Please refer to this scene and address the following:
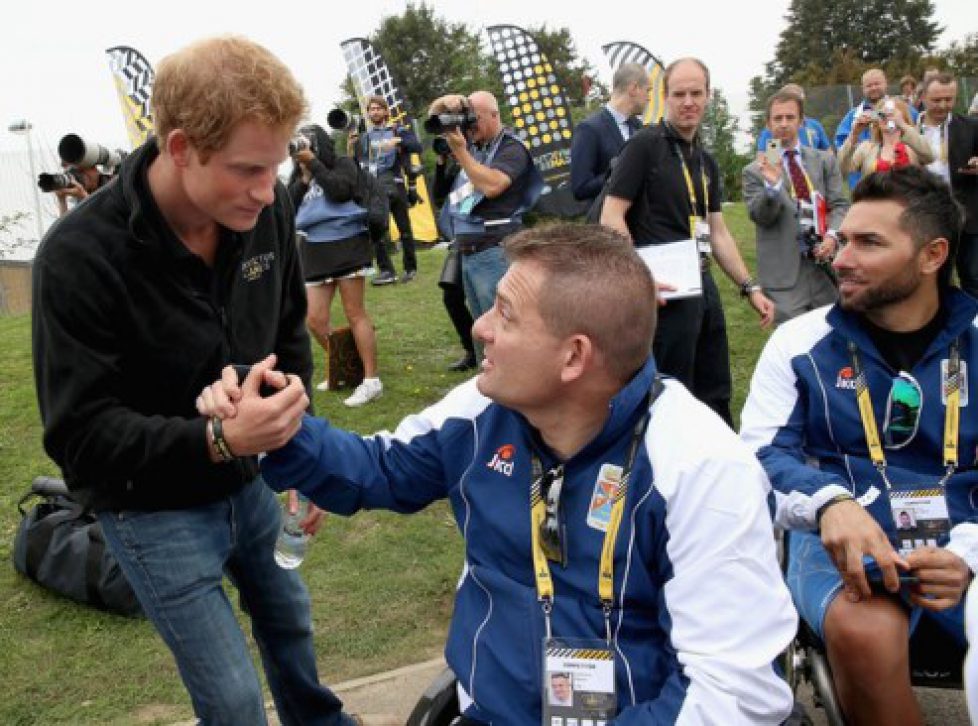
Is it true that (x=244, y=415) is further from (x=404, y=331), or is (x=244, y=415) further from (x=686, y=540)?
(x=404, y=331)

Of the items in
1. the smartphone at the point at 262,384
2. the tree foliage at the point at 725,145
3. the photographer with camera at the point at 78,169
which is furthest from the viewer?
the tree foliage at the point at 725,145

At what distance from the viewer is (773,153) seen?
20.5 feet

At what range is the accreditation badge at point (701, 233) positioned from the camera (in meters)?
4.61

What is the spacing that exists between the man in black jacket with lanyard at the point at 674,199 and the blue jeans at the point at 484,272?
1451 millimetres

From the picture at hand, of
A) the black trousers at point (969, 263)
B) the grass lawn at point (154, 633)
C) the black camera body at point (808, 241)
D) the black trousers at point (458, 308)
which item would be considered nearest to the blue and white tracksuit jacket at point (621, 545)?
the grass lawn at point (154, 633)

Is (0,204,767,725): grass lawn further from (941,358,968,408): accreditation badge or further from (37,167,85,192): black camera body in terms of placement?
(941,358,968,408): accreditation badge

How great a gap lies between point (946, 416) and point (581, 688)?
134cm

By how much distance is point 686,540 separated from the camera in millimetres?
1781

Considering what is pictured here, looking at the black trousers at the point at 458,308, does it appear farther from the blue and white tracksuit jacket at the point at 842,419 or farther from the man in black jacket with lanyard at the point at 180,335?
the man in black jacket with lanyard at the point at 180,335

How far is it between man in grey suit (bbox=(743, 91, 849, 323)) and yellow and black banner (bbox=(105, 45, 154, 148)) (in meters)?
10.6

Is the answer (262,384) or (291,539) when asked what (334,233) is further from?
(262,384)

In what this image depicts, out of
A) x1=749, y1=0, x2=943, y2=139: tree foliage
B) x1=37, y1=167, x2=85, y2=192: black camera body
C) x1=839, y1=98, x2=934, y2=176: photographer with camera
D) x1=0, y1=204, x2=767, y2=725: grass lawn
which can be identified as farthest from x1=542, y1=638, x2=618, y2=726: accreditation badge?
x1=749, y1=0, x2=943, y2=139: tree foliage

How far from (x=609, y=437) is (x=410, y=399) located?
506 cm

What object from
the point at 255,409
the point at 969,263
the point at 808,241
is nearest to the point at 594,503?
the point at 255,409
